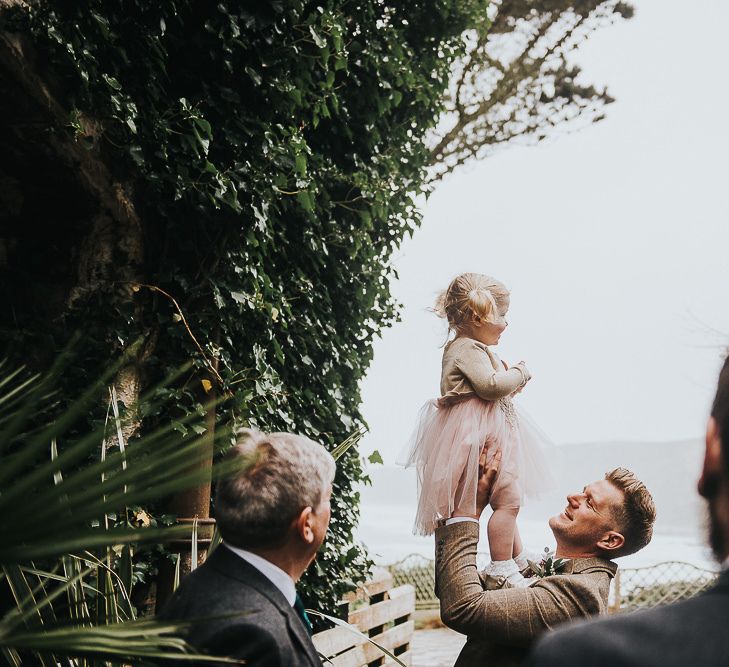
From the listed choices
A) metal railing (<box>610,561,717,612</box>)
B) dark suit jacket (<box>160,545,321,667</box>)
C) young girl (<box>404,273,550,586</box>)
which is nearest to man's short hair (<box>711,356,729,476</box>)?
dark suit jacket (<box>160,545,321,667</box>)

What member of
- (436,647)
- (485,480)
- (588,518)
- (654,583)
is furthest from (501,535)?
(654,583)

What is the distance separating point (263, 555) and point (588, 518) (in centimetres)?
115

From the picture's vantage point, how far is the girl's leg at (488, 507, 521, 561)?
2930mm

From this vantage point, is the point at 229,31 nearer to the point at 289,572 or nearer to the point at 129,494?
the point at 289,572

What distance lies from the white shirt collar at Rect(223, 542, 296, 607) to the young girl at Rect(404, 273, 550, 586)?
2.99ft

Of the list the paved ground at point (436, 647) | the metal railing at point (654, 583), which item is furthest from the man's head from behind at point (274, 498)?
the metal railing at point (654, 583)

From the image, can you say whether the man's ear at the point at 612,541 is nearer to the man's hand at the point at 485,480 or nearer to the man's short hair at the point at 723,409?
the man's hand at the point at 485,480

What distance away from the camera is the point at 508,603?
2348 mm

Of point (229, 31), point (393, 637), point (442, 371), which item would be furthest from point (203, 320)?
point (393, 637)

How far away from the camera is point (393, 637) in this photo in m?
5.71

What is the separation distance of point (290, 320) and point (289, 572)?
7.78ft

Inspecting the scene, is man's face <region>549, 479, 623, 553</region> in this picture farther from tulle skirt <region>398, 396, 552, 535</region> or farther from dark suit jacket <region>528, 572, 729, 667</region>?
dark suit jacket <region>528, 572, 729, 667</region>

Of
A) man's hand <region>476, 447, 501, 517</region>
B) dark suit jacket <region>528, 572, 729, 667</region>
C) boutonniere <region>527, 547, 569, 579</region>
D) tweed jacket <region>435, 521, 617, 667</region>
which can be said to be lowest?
tweed jacket <region>435, 521, 617, 667</region>

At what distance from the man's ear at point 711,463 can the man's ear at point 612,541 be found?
1.46 metres
